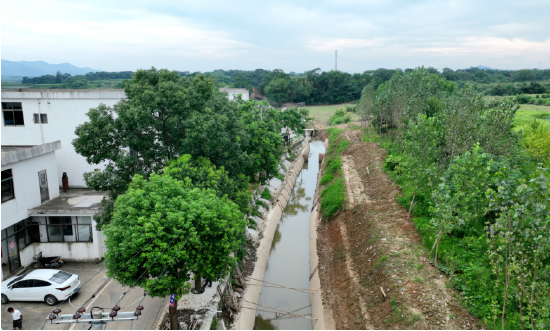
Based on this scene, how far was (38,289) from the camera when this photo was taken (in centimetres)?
1516

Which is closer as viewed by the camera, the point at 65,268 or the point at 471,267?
the point at 471,267

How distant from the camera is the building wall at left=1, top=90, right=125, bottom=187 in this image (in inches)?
895

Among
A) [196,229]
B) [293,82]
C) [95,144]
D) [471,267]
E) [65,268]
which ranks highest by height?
[293,82]

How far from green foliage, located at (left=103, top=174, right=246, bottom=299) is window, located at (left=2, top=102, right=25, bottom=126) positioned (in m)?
14.5

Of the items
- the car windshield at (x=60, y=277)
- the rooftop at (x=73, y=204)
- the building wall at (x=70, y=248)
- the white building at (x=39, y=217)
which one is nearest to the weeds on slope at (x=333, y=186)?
the rooftop at (x=73, y=204)

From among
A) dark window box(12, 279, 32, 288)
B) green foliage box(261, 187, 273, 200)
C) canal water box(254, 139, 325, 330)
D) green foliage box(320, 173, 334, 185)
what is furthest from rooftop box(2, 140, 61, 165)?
green foliage box(320, 173, 334, 185)

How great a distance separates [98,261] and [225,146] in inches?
342

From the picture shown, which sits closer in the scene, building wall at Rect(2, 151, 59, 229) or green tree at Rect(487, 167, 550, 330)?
green tree at Rect(487, 167, 550, 330)

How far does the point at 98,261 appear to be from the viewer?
61.9ft

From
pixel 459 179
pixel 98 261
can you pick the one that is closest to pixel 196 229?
pixel 98 261

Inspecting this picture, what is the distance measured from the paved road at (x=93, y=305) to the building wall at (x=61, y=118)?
7678 mm

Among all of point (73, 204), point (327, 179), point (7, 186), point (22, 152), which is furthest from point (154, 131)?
point (327, 179)

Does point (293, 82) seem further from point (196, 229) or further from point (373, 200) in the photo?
point (196, 229)

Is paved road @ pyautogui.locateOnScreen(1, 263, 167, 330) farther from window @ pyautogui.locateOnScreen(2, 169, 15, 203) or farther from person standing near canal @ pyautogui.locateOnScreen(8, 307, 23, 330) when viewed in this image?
window @ pyautogui.locateOnScreen(2, 169, 15, 203)
